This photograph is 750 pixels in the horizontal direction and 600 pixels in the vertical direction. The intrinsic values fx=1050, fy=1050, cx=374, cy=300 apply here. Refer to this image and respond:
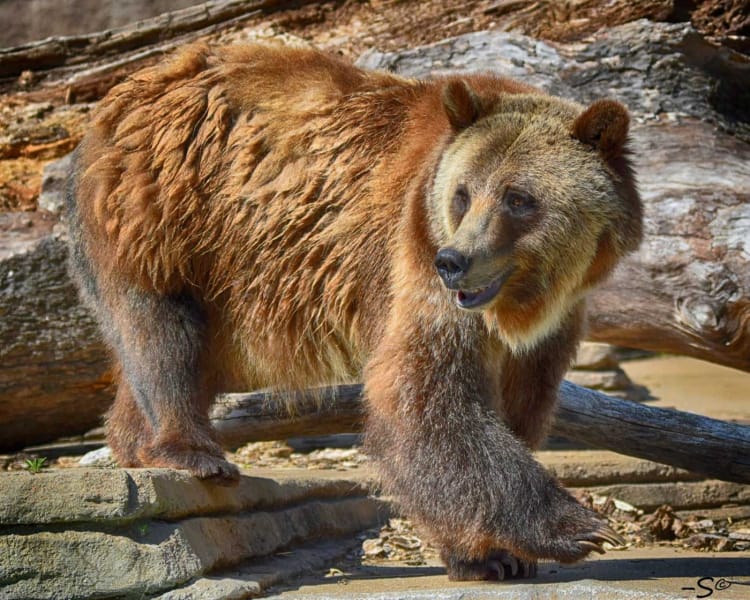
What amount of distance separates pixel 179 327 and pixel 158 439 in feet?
2.04

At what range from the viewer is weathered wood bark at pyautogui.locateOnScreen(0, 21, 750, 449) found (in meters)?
7.21

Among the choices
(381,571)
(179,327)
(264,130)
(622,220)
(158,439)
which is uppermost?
(264,130)

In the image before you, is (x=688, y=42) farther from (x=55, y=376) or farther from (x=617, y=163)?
(x=55, y=376)

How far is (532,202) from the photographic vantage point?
5016 mm

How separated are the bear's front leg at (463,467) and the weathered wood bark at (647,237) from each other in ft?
8.88

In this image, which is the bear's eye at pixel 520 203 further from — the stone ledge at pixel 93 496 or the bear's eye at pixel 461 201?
the stone ledge at pixel 93 496

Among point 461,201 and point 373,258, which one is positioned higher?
point 461,201

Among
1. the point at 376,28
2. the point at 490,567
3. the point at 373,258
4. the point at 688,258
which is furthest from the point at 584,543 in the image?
the point at 376,28

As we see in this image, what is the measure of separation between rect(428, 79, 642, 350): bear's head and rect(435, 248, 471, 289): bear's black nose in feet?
0.31

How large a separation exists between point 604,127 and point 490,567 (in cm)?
221

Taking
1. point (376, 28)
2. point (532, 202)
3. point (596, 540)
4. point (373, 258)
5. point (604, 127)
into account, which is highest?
point (376, 28)

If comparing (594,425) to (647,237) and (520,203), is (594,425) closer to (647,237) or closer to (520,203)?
(647,237)

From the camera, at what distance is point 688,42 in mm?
7684

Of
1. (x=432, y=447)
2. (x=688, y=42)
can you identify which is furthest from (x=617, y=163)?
(x=688, y=42)
